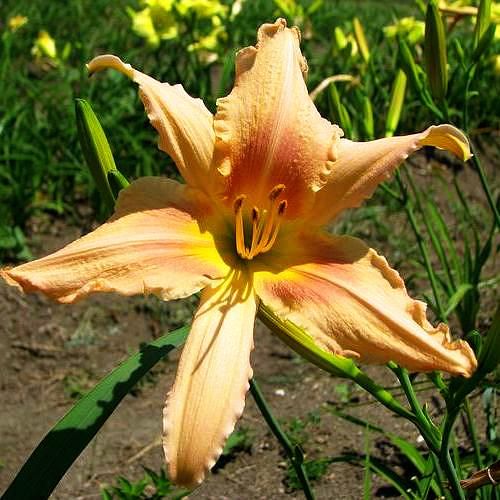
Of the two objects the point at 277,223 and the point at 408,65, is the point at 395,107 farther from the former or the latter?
the point at 277,223

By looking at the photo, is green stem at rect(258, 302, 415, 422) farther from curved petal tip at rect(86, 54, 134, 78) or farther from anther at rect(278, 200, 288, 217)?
curved petal tip at rect(86, 54, 134, 78)

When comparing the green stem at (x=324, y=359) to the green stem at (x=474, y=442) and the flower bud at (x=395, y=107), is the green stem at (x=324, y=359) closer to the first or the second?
the green stem at (x=474, y=442)

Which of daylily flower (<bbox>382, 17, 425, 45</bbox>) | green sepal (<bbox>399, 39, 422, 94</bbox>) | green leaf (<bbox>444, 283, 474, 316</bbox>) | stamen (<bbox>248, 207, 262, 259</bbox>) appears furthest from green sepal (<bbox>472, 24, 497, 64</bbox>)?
daylily flower (<bbox>382, 17, 425, 45</bbox>)

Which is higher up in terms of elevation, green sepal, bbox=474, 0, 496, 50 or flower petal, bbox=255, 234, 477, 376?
green sepal, bbox=474, 0, 496, 50

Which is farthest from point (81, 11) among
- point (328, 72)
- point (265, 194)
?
point (265, 194)

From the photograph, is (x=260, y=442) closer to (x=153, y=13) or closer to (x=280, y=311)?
(x=280, y=311)

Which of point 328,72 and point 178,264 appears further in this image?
point 328,72

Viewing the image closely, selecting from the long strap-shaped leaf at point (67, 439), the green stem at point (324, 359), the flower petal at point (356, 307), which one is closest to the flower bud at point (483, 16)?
the flower petal at point (356, 307)

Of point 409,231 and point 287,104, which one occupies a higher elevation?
point 287,104
